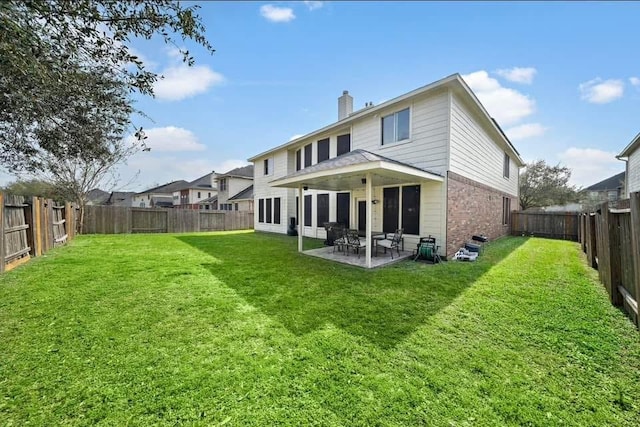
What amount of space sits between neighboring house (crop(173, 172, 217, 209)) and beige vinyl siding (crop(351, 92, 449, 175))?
30.6 meters

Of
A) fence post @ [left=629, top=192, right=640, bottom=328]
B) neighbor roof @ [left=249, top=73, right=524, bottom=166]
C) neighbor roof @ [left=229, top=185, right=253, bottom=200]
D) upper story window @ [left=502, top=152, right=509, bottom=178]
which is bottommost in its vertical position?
fence post @ [left=629, top=192, right=640, bottom=328]

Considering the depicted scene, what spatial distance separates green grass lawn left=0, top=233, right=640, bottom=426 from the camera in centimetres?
213

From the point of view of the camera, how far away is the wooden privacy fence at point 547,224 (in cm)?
1361

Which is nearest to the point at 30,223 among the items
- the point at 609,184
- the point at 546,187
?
the point at 546,187

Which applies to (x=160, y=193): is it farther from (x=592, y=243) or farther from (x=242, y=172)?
(x=592, y=243)

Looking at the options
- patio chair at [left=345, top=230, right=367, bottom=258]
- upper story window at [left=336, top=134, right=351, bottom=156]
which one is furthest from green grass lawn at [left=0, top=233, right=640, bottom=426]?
upper story window at [left=336, top=134, right=351, bottom=156]

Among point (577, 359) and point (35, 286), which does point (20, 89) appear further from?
point (577, 359)

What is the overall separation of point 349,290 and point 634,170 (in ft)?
62.0

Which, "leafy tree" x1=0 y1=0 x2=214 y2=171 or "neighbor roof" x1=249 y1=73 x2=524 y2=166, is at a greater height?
"neighbor roof" x1=249 y1=73 x2=524 y2=166

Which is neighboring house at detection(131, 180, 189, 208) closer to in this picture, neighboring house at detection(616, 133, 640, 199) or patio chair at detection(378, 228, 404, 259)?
patio chair at detection(378, 228, 404, 259)

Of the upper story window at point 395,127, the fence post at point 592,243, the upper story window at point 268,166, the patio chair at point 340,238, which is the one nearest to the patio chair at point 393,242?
the patio chair at point 340,238

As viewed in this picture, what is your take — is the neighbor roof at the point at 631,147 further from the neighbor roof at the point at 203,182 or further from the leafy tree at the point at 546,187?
the neighbor roof at the point at 203,182

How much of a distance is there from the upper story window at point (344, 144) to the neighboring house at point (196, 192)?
27.2 metres

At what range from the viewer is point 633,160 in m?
14.0
